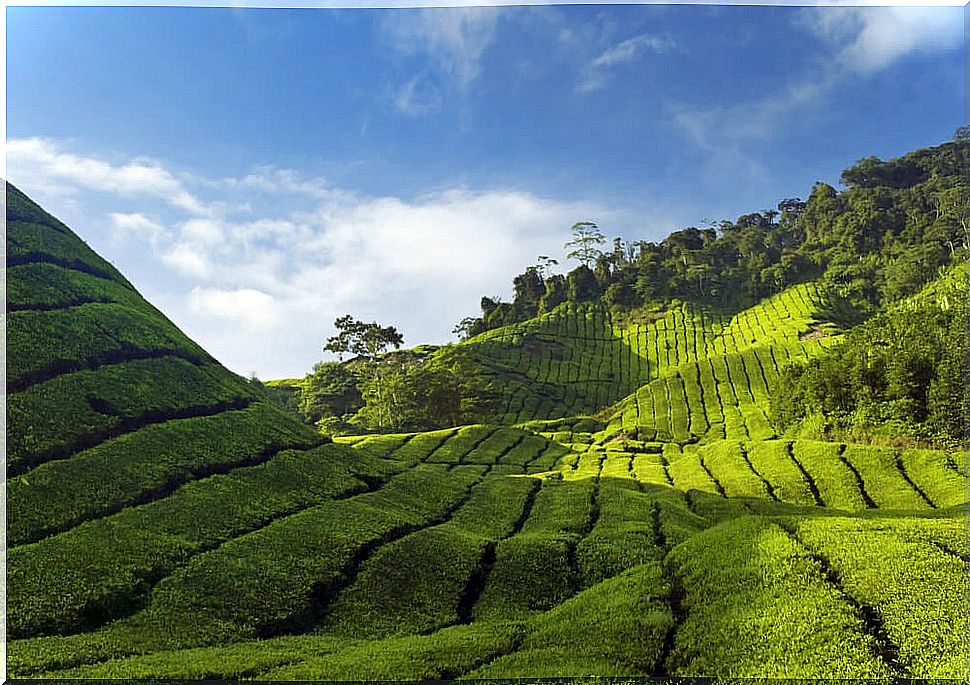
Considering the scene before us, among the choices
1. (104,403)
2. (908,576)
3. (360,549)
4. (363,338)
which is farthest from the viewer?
(363,338)

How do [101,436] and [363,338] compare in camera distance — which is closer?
[101,436]

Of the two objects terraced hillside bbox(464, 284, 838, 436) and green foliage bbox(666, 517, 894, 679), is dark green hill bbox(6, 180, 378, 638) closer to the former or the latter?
green foliage bbox(666, 517, 894, 679)

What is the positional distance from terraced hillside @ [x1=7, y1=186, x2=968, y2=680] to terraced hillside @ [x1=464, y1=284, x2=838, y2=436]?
2073 cm

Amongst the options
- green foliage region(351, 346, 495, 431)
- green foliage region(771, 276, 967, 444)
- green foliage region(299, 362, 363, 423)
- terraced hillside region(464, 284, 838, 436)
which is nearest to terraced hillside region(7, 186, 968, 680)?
green foliage region(771, 276, 967, 444)

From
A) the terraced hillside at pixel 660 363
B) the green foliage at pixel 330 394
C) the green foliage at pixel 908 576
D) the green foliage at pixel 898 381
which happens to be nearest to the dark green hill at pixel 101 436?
the green foliage at pixel 908 576

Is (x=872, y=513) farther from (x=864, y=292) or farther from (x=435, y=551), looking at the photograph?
(x=864, y=292)

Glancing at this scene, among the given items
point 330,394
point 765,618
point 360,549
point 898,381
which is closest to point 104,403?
point 360,549

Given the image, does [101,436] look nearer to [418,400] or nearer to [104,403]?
[104,403]

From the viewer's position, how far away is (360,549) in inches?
454

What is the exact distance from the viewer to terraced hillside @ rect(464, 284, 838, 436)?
40.8m

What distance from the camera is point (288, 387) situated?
2450 inches

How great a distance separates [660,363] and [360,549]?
51.3 meters

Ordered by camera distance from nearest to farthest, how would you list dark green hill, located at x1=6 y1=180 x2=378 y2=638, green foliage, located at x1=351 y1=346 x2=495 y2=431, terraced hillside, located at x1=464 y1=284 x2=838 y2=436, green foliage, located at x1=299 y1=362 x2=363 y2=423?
dark green hill, located at x1=6 y1=180 x2=378 y2=638 → terraced hillside, located at x1=464 y1=284 x2=838 y2=436 → green foliage, located at x1=351 y1=346 x2=495 y2=431 → green foliage, located at x1=299 y1=362 x2=363 y2=423

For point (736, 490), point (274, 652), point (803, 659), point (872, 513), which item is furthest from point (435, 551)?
point (736, 490)
